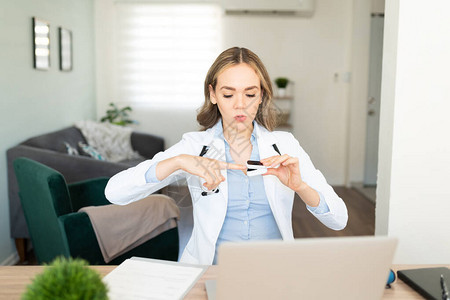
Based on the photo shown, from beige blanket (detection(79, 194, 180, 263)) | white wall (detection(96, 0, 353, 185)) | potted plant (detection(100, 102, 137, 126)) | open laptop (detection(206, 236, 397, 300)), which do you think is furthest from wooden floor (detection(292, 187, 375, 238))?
open laptop (detection(206, 236, 397, 300))

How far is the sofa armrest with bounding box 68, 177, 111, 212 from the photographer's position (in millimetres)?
2757

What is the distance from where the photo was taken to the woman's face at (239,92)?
1.58 meters

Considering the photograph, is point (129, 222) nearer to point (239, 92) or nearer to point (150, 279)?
point (239, 92)

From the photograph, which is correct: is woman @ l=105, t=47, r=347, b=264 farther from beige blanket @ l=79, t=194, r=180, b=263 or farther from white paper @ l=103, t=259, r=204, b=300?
beige blanket @ l=79, t=194, r=180, b=263

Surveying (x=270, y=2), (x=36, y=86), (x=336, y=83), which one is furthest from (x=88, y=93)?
(x=336, y=83)

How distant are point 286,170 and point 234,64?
0.43m

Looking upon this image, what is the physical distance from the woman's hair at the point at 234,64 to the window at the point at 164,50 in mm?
4396

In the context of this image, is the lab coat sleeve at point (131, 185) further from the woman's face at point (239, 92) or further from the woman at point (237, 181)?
the woman's face at point (239, 92)

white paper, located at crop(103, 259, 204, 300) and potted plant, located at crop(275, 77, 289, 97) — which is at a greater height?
potted plant, located at crop(275, 77, 289, 97)

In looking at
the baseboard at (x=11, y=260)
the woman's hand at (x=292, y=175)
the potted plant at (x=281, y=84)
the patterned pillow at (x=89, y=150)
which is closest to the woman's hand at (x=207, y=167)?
the woman's hand at (x=292, y=175)

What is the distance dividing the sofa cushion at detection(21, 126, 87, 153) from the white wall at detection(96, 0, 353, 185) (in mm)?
1495

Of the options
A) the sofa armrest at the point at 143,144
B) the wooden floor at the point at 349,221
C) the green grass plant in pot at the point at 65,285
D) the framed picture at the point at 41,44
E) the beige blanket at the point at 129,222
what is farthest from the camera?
the sofa armrest at the point at 143,144

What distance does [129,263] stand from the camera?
4.14 ft

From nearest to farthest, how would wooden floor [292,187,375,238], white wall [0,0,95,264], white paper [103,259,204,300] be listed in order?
1. white paper [103,259,204,300]
2. white wall [0,0,95,264]
3. wooden floor [292,187,375,238]
